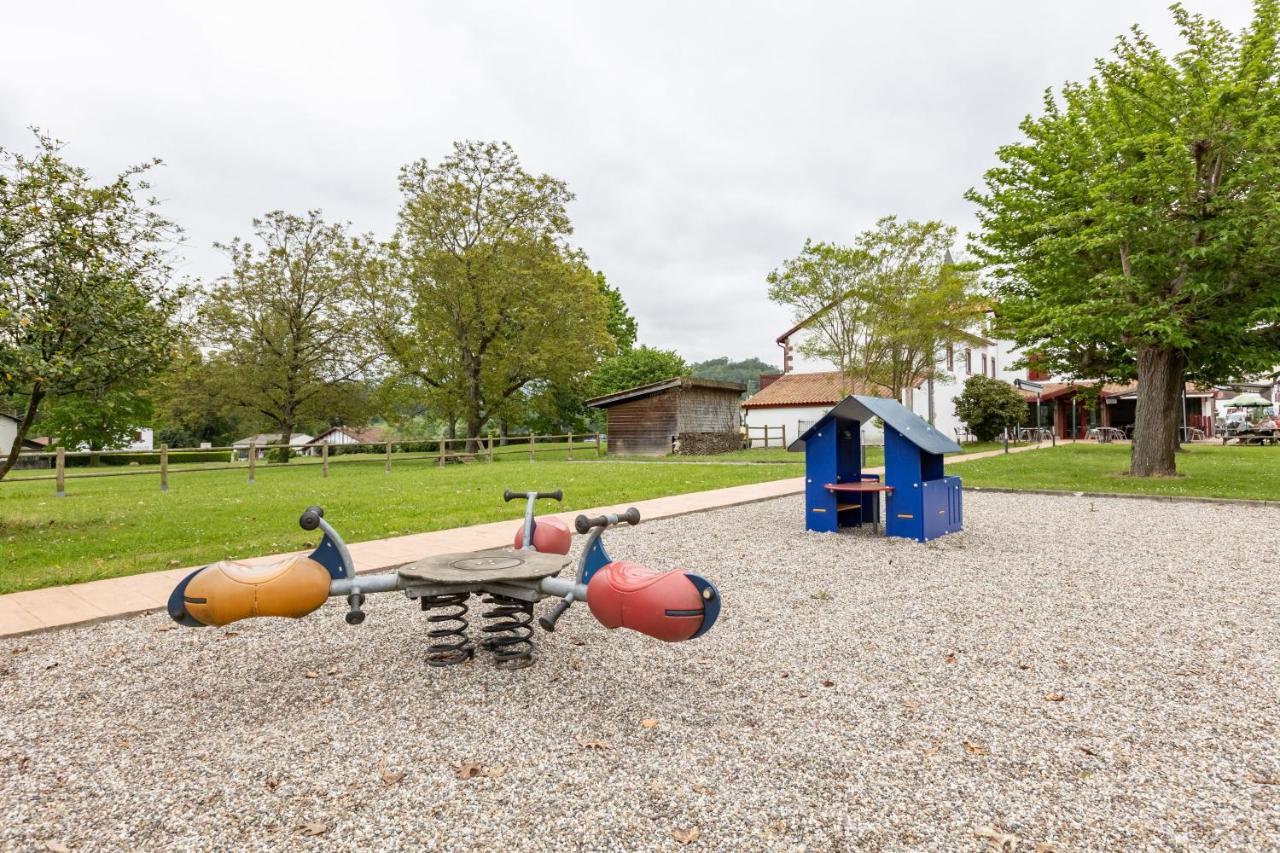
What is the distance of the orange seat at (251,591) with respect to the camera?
129 inches

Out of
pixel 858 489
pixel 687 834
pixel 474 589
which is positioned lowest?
pixel 687 834

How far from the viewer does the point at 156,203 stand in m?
9.40

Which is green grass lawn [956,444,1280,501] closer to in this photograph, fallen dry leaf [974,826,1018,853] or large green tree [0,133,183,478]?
fallen dry leaf [974,826,1018,853]

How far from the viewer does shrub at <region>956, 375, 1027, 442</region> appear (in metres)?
29.8

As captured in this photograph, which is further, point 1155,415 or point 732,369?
point 732,369

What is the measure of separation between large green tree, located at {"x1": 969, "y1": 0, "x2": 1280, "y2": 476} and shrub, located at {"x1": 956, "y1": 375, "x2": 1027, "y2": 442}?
13996 mm

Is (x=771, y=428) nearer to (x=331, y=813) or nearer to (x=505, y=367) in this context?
(x=505, y=367)

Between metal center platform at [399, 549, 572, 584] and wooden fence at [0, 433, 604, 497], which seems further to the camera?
wooden fence at [0, 433, 604, 497]

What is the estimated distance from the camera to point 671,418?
31406 millimetres

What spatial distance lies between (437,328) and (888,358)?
19.8 metres

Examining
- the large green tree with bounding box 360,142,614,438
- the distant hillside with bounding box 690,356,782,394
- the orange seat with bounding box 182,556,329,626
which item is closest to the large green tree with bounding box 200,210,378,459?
the large green tree with bounding box 360,142,614,438

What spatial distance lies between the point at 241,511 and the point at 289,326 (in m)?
24.2

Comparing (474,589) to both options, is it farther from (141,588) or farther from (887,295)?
(887,295)

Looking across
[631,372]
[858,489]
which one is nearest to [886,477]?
[858,489]
